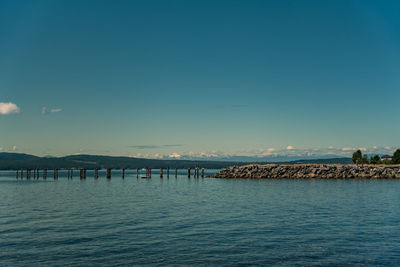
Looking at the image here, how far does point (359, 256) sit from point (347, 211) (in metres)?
18.5

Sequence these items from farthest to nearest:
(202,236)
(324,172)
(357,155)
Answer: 1. (357,155)
2. (324,172)
3. (202,236)

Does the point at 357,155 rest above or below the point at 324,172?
above

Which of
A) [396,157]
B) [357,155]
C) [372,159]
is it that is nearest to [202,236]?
[396,157]

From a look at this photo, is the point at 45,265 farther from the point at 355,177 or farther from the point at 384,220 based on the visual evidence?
the point at 355,177

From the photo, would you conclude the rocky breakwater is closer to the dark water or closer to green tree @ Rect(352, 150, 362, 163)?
green tree @ Rect(352, 150, 362, 163)

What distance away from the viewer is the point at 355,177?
4154 inches

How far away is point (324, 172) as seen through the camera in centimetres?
10862

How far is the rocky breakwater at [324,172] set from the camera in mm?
105400

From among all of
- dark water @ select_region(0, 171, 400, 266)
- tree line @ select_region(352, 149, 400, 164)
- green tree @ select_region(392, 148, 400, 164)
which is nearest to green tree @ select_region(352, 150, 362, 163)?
tree line @ select_region(352, 149, 400, 164)

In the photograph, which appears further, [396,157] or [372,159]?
[372,159]

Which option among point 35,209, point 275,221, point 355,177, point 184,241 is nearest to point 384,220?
point 275,221

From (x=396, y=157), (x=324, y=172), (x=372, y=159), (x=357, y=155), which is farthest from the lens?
(x=357, y=155)

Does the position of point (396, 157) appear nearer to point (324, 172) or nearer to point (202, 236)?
point (324, 172)

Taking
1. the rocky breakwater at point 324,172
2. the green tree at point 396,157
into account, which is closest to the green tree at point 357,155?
the green tree at point 396,157
